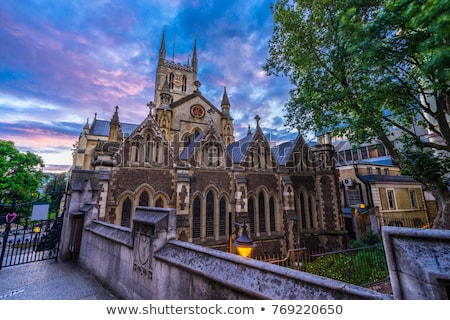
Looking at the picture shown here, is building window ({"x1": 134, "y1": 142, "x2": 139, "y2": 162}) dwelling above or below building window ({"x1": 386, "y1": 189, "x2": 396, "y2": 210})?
above

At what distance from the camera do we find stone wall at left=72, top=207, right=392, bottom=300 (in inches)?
89.7

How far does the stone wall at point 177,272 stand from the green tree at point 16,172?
23.6 meters

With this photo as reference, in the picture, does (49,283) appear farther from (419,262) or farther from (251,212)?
(251,212)

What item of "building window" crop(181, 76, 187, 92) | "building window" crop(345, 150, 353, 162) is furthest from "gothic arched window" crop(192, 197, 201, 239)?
"building window" crop(181, 76, 187, 92)

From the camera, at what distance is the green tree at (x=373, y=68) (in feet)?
21.3

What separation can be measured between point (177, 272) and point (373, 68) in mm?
12102

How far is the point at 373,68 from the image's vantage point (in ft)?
31.7

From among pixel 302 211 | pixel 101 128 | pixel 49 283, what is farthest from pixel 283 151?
pixel 101 128

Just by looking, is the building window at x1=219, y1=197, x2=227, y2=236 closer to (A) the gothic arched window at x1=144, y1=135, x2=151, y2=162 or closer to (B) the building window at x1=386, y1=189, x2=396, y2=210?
(A) the gothic arched window at x1=144, y1=135, x2=151, y2=162

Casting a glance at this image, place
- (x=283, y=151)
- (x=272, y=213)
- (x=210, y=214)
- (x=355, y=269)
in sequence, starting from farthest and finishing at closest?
1. (x=283, y=151)
2. (x=272, y=213)
3. (x=210, y=214)
4. (x=355, y=269)

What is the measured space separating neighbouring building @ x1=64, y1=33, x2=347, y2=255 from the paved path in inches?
89.9

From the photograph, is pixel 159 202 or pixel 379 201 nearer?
pixel 159 202

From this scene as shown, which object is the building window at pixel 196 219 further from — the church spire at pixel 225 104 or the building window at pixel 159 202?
the church spire at pixel 225 104

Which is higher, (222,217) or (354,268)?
(222,217)
